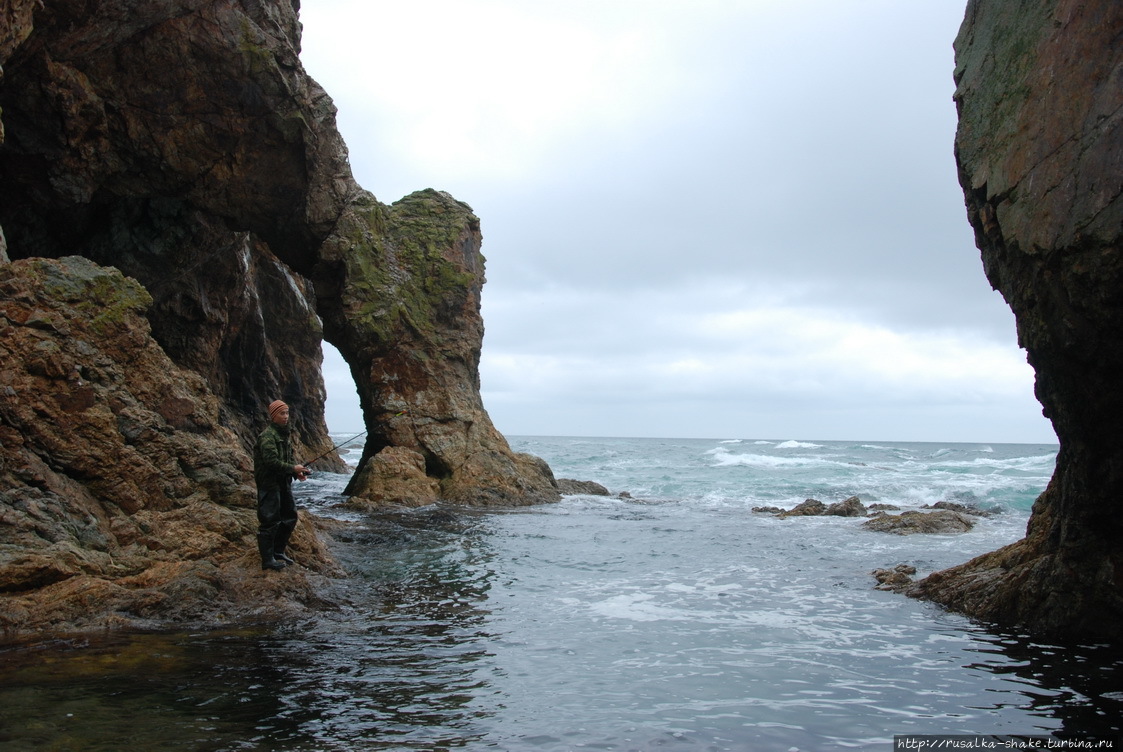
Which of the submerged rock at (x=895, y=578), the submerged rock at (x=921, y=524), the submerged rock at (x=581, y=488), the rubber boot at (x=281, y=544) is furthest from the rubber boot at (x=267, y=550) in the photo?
the submerged rock at (x=581, y=488)

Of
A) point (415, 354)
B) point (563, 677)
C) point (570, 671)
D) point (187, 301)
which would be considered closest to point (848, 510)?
point (415, 354)

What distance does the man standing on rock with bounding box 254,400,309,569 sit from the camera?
27.3ft

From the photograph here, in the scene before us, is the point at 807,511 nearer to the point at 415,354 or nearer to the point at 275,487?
the point at 415,354

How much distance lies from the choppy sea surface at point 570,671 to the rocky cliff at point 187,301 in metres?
1.54

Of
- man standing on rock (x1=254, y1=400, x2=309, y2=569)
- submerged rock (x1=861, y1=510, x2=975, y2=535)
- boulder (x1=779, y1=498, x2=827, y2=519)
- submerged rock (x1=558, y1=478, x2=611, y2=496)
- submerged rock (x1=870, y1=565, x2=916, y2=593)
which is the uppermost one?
man standing on rock (x1=254, y1=400, x2=309, y2=569)

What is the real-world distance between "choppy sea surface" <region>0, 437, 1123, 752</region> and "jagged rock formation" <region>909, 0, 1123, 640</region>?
2.30ft

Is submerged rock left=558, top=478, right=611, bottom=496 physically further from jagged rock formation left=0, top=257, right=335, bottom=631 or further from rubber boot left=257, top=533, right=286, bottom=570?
rubber boot left=257, top=533, right=286, bottom=570

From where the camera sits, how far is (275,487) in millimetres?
8422

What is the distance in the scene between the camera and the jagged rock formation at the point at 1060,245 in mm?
5746

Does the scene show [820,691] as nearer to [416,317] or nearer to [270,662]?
[270,662]

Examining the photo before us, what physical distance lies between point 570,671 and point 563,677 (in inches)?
6.9

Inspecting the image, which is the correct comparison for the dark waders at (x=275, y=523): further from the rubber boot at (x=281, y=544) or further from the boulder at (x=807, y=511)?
the boulder at (x=807, y=511)

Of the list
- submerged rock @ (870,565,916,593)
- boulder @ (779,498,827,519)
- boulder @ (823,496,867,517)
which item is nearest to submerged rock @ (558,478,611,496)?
boulder @ (779,498,827,519)

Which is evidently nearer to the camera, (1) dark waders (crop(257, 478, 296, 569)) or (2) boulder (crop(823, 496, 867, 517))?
(1) dark waders (crop(257, 478, 296, 569))
